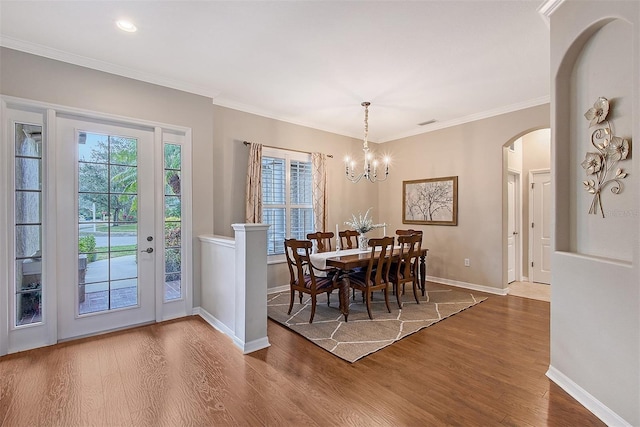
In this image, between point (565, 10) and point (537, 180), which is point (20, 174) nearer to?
point (565, 10)

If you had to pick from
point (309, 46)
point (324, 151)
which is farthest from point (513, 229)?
point (309, 46)

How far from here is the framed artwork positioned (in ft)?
17.2

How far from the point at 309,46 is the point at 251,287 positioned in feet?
7.82

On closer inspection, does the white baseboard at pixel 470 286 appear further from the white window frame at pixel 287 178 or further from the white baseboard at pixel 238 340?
the white baseboard at pixel 238 340

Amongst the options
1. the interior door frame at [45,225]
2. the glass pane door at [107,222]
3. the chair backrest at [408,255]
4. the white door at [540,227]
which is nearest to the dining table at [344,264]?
the chair backrest at [408,255]

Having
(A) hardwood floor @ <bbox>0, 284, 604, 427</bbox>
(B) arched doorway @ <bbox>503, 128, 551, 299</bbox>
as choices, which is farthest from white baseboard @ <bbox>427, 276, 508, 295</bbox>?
(A) hardwood floor @ <bbox>0, 284, 604, 427</bbox>

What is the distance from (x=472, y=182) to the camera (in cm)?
498

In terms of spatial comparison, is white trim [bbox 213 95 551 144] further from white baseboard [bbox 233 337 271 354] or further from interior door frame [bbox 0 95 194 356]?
white baseboard [bbox 233 337 271 354]

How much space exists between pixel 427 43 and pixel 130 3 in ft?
8.28

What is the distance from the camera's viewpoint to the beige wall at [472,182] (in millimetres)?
4625

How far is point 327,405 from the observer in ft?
6.51

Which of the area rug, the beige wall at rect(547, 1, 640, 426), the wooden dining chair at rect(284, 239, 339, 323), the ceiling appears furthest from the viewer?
the wooden dining chair at rect(284, 239, 339, 323)

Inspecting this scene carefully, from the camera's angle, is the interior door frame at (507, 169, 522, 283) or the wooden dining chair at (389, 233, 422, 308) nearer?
the wooden dining chair at (389, 233, 422, 308)

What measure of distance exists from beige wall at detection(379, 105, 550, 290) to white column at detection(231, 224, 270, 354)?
12.3ft
